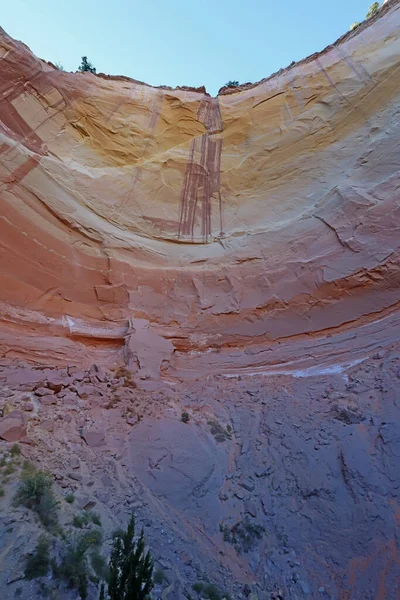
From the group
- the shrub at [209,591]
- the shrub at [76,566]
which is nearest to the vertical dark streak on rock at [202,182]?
the shrub at [76,566]

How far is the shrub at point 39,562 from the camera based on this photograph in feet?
13.0

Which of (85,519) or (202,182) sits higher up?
(202,182)

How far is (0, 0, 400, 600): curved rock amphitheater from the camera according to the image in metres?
5.52

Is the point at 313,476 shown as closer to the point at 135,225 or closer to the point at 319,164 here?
the point at 135,225

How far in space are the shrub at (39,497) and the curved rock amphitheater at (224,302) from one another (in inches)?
19.0

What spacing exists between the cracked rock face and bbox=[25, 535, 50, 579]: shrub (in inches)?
165

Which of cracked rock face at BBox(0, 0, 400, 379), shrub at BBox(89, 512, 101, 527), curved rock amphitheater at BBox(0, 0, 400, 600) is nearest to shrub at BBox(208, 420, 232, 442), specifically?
curved rock amphitheater at BBox(0, 0, 400, 600)

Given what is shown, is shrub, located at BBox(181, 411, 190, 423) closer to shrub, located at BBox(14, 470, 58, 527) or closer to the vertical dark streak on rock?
shrub, located at BBox(14, 470, 58, 527)

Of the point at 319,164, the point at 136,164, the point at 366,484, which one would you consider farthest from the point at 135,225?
the point at 366,484

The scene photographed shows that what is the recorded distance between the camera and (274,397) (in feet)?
25.5

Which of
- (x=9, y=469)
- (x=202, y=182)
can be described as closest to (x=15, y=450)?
(x=9, y=469)

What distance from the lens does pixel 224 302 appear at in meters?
9.56

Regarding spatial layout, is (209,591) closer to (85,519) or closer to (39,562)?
(85,519)

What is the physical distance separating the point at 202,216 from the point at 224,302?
278 cm
